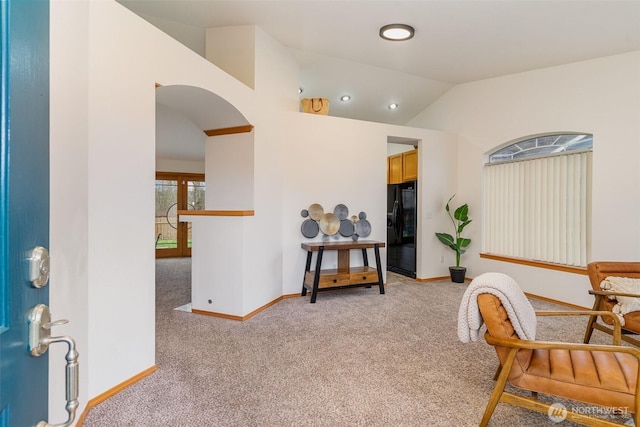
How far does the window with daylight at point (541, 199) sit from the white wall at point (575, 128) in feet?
0.49

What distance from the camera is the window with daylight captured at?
12.7 ft

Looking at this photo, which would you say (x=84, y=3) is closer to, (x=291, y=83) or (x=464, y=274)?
(x=291, y=83)

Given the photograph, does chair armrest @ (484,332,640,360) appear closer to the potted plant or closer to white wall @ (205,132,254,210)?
white wall @ (205,132,254,210)

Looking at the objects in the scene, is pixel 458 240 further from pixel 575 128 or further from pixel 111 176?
pixel 111 176

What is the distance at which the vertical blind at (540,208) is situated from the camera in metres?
3.88

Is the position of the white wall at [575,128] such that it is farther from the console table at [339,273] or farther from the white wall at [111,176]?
the white wall at [111,176]

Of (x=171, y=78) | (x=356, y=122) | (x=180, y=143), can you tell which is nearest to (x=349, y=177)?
(x=356, y=122)

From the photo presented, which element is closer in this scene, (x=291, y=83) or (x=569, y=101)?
(x=569, y=101)

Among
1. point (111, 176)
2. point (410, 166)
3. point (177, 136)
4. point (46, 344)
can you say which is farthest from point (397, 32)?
point (177, 136)

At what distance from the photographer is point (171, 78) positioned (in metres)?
2.47

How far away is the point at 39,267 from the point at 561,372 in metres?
2.09

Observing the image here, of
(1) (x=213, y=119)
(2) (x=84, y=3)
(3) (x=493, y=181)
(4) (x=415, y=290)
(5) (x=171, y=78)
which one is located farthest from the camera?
(3) (x=493, y=181)

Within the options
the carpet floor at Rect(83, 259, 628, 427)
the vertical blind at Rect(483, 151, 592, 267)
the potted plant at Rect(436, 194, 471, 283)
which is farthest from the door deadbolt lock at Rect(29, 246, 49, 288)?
the potted plant at Rect(436, 194, 471, 283)

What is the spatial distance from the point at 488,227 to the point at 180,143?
5751 mm
